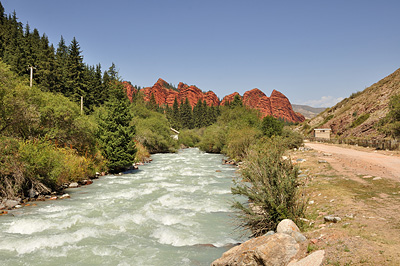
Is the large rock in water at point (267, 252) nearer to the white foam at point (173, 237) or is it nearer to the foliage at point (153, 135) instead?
the white foam at point (173, 237)

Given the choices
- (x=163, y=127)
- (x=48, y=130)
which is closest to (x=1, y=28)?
(x=163, y=127)

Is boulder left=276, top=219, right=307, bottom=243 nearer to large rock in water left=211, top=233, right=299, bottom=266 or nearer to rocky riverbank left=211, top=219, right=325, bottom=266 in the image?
rocky riverbank left=211, top=219, right=325, bottom=266

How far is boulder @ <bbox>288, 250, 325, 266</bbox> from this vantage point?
487cm

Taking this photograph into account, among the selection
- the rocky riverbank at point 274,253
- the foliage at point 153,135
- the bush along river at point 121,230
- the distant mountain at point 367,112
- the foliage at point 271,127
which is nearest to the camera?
the rocky riverbank at point 274,253

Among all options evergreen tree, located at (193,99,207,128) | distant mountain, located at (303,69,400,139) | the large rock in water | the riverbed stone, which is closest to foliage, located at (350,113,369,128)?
distant mountain, located at (303,69,400,139)

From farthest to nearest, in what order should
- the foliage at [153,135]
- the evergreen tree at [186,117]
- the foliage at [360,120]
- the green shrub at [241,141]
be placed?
1. the evergreen tree at [186,117]
2. the foliage at [360,120]
3. the foliage at [153,135]
4. the green shrub at [241,141]

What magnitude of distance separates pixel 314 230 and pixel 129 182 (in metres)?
15.7

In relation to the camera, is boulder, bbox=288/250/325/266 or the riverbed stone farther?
the riverbed stone

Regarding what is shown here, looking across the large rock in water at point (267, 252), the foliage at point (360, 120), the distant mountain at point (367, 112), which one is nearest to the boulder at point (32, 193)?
the large rock in water at point (267, 252)

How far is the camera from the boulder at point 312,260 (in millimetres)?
4868

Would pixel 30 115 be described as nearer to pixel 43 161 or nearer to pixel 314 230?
pixel 43 161

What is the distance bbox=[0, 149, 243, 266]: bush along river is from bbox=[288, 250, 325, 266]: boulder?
3089mm

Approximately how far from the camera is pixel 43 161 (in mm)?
14539

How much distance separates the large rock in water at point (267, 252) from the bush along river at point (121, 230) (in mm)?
1822
